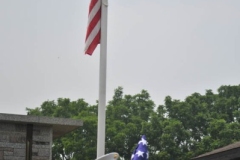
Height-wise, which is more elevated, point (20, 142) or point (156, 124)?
point (156, 124)

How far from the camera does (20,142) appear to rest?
12641 mm

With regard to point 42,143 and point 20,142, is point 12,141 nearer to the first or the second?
point 20,142

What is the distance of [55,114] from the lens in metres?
38.1

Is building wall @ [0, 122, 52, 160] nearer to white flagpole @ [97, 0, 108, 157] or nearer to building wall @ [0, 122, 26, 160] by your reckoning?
building wall @ [0, 122, 26, 160]

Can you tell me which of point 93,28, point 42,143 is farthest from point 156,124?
point 93,28

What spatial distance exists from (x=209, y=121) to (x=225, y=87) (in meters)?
4.50

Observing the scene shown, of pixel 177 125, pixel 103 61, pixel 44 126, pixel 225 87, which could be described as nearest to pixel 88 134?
pixel 177 125

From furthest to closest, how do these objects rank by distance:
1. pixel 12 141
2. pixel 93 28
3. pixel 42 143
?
pixel 42 143, pixel 12 141, pixel 93 28

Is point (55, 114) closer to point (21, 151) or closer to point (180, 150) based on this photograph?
point (180, 150)

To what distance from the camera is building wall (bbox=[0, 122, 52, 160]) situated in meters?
12.5

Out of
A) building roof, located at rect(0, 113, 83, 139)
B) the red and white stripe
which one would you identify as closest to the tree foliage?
building roof, located at rect(0, 113, 83, 139)

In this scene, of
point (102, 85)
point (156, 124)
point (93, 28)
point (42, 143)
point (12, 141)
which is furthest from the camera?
point (156, 124)

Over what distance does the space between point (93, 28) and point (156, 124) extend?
1192 inches

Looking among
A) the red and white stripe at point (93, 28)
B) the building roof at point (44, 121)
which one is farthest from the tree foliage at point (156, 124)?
the red and white stripe at point (93, 28)
